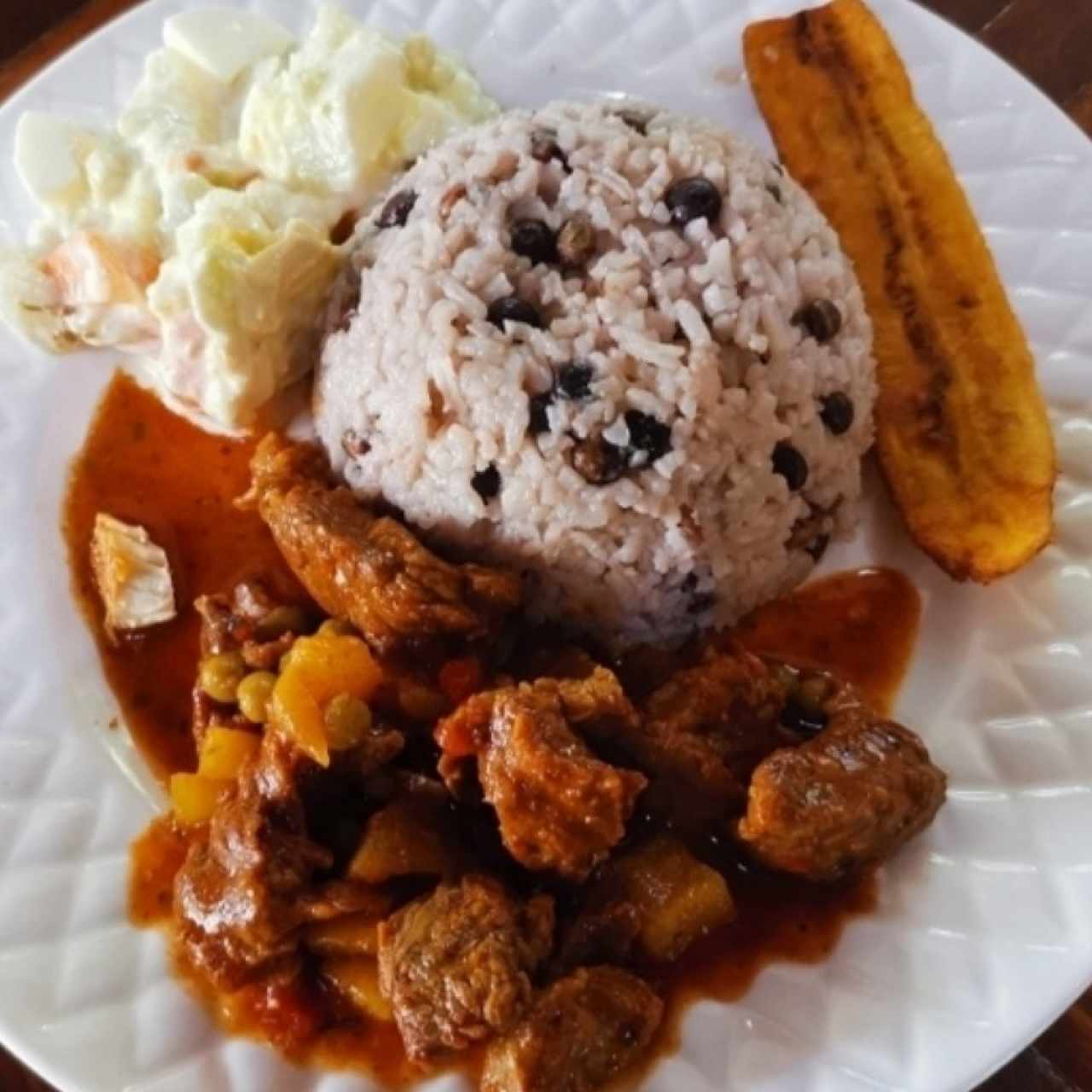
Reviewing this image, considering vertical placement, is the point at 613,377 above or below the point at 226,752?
above

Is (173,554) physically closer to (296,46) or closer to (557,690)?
(557,690)

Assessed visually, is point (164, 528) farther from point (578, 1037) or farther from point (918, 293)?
point (918, 293)

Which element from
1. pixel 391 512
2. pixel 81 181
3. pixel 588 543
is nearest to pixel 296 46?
pixel 81 181

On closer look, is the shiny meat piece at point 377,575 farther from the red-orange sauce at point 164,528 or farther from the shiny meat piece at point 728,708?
the shiny meat piece at point 728,708

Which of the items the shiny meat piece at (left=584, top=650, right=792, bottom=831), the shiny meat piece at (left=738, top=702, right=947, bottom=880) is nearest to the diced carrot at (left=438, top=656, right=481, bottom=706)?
the shiny meat piece at (left=584, top=650, right=792, bottom=831)

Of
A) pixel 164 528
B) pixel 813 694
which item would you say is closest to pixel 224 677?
pixel 164 528

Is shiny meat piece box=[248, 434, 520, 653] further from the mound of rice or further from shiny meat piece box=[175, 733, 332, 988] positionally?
shiny meat piece box=[175, 733, 332, 988]
